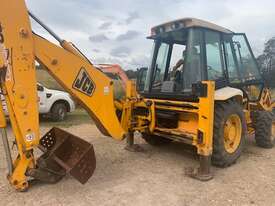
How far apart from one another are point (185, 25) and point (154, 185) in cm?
276

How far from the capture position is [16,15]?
410cm

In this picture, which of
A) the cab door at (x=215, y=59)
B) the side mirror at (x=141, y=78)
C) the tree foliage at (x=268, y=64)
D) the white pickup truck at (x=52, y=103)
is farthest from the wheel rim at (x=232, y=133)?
the white pickup truck at (x=52, y=103)

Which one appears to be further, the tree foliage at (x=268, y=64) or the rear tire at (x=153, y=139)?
the tree foliage at (x=268, y=64)

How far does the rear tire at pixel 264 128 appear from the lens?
22.5ft

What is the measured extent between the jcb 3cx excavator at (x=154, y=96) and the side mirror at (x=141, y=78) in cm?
2

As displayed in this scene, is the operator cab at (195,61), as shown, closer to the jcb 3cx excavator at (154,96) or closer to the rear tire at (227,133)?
the jcb 3cx excavator at (154,96)

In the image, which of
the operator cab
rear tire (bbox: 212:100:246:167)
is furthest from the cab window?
rear tire (bbox: 212:100:246:167)

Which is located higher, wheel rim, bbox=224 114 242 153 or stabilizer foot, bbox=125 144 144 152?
wheel rim, bbox=224 114 242 153

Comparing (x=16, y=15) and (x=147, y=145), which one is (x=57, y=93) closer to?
(x=147, y=145)

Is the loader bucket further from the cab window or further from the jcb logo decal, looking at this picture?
the cab window

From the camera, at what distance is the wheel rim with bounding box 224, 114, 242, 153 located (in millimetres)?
5875

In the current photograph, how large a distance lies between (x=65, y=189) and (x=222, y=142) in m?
2.63

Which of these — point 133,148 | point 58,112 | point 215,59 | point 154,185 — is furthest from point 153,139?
point 58,112

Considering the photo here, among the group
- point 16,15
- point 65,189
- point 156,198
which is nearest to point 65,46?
point 16,15
